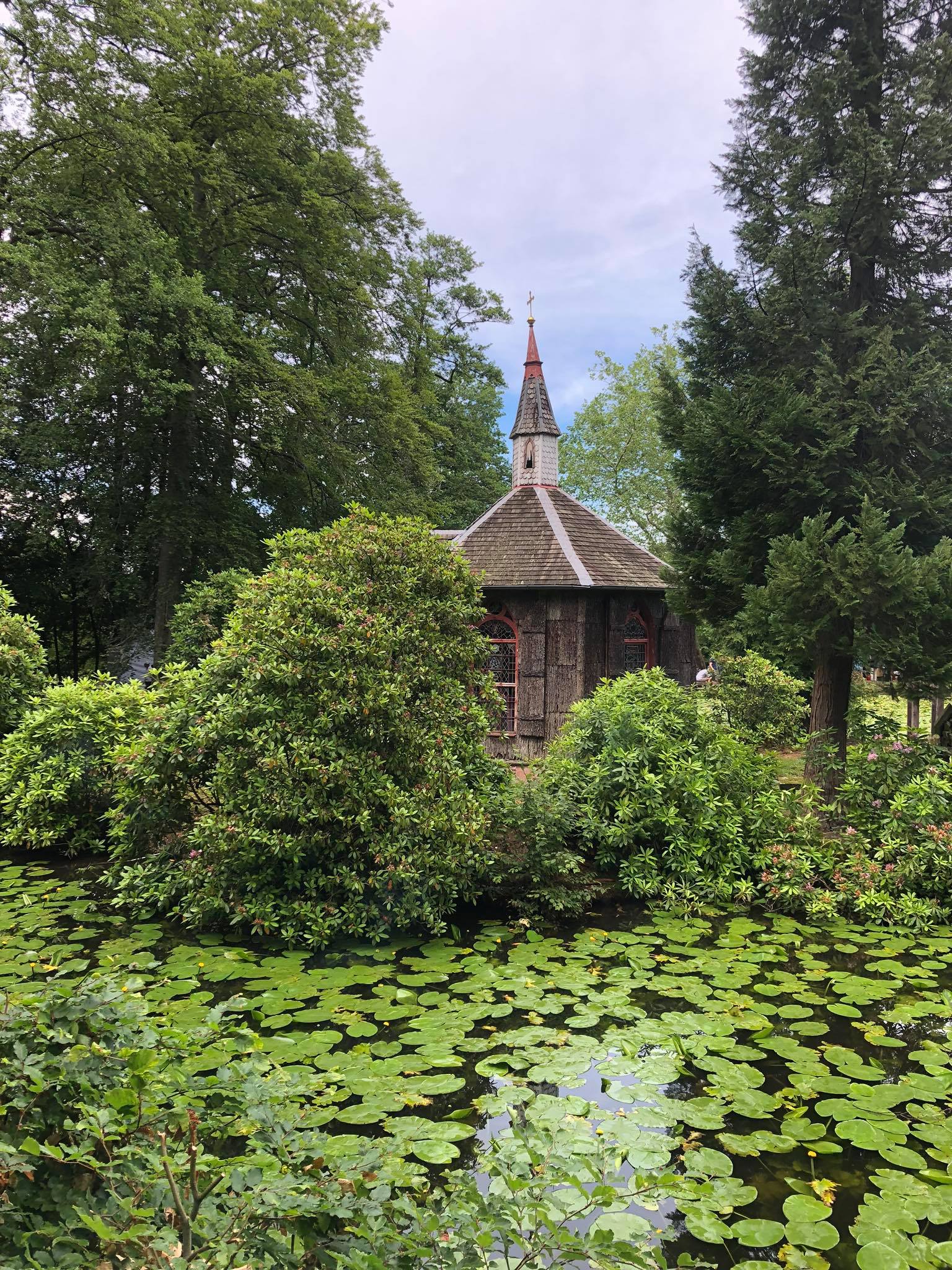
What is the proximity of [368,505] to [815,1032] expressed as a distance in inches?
581

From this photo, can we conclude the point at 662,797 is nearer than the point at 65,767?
Yes

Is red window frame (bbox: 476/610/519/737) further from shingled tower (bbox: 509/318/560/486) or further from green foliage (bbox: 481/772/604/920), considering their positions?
green foliage (bbox: 481/772/604/920)

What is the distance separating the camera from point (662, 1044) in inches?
175

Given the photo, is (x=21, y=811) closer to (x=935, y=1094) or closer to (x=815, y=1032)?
(x=815, y=1032)

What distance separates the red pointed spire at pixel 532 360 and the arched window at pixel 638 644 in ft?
20.4

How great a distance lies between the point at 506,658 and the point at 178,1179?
40.9 ft

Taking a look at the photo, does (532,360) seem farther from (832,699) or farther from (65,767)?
(65,767)

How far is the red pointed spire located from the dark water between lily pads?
13.7 metres

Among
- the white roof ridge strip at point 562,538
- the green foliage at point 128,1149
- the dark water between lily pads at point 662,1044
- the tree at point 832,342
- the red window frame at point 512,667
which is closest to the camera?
the green foliage at point 128,1149

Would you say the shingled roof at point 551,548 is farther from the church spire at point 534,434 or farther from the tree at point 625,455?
the tree at point 625,455

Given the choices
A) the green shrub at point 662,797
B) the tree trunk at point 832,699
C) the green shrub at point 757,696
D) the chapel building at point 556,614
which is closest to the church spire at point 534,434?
the chapel building at point 556,614

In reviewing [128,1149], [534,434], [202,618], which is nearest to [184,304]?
[202,618]

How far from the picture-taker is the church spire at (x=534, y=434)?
55.9 ft

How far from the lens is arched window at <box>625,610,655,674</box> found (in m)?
15.5
